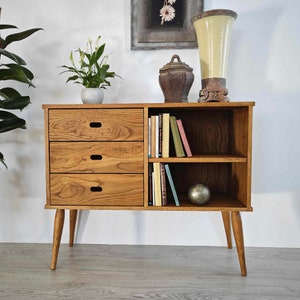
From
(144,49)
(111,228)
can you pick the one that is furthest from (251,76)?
(111,228)

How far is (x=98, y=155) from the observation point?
1.14 meters

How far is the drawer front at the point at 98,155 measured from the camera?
113cm

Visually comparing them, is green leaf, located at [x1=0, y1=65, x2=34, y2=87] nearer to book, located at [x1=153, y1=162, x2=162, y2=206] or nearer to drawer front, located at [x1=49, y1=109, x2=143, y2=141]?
drawer front, located at [x1=49, y1=109, x2=143, y2=141]

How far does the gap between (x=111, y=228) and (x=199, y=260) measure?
52 centimetres

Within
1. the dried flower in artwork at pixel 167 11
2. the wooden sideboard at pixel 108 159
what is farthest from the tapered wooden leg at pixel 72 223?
the dried flower in artwork at pixel 167 11

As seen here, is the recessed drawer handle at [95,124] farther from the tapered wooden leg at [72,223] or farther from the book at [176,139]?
the tapered wooden leg at [72,223]

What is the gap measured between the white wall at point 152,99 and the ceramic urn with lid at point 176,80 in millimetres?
246

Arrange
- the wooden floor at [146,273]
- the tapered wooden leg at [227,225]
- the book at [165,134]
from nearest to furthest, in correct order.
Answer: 1. the wooden floor at [146,273]
2. the book at [165,134]
3. the tapered wooden leg at [227,225]

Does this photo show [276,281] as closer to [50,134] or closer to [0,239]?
[50,134]

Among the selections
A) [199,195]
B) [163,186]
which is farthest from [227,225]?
[163,186]

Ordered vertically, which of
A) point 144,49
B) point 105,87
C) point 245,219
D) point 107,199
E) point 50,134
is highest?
point 144,49

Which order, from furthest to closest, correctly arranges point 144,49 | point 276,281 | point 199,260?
point 144,49 < point 199,260 < point 276,281

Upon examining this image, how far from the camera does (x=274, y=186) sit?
1436 mm

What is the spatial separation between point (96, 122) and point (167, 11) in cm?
76
